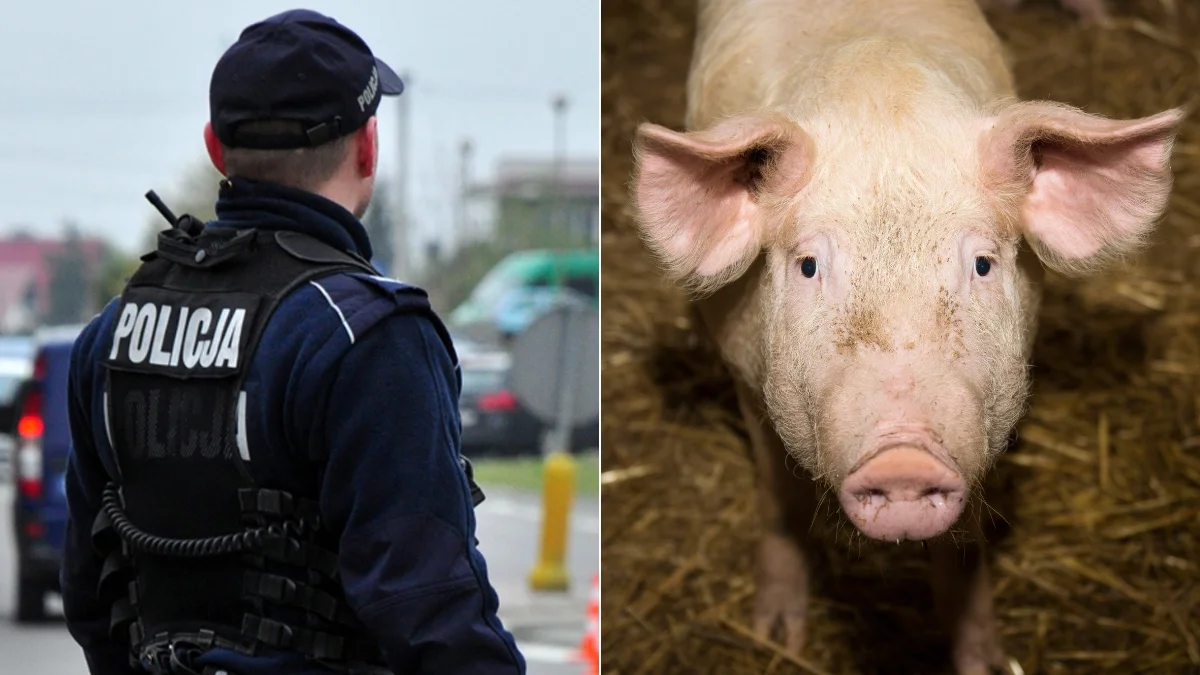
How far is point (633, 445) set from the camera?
13.3 feet

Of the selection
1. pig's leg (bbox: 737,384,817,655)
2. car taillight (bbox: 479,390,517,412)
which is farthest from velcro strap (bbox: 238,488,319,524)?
car taillight (bbox: 479,390,517,412)

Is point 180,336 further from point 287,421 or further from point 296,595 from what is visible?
point 296,595

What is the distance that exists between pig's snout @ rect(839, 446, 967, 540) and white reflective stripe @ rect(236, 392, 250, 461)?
2.88 ft

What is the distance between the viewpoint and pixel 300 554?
1744mm

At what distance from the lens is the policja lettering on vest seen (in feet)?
5.79

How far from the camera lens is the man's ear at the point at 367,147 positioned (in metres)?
1.92

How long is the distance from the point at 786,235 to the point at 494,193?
9.67 m

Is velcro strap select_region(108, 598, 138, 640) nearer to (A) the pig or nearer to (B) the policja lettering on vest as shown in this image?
(B) the policja lettering on vest

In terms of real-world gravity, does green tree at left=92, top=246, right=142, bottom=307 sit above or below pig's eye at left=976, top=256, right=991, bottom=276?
below

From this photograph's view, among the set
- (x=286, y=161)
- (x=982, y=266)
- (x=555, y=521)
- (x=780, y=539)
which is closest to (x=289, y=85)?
(x=286, y=161)

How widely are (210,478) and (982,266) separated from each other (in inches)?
50.3

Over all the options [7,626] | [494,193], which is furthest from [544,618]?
[494,193]

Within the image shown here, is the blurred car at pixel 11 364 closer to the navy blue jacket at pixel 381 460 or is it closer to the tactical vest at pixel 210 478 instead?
the tactical vest at pixel 210 478

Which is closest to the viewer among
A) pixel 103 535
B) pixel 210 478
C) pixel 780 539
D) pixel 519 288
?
pixel 210 478
